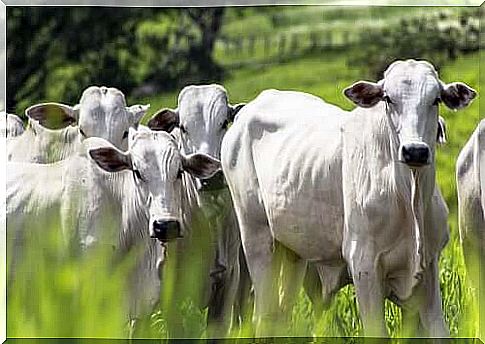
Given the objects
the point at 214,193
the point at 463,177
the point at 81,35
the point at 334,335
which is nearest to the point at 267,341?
the point at 334,335

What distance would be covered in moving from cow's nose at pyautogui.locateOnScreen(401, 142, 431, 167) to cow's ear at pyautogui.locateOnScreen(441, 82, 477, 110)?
18cm

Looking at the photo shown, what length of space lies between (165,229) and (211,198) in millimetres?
286

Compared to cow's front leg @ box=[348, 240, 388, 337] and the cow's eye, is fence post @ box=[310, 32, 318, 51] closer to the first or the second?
the cow's eye

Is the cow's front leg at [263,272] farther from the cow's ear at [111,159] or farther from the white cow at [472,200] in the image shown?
the white cow at [472,200]

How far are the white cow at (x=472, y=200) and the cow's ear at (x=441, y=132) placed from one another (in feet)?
0.33

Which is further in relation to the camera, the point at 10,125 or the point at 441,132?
the point at 10,125

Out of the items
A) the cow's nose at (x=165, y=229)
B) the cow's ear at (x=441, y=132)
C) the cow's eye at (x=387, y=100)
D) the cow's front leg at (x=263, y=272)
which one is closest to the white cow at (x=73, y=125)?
the cow's nose at (x=165, y=229)

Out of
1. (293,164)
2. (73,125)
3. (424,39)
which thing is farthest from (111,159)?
(424,39)

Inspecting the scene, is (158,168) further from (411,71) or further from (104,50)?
Answer: (411,71)

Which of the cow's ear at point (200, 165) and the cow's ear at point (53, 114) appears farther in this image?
the cow's ear at point (53, 114)

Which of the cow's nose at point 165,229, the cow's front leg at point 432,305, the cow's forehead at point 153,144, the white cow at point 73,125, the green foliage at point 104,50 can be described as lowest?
the cow's front leg at point 432,305

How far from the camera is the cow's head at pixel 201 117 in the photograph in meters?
3.45

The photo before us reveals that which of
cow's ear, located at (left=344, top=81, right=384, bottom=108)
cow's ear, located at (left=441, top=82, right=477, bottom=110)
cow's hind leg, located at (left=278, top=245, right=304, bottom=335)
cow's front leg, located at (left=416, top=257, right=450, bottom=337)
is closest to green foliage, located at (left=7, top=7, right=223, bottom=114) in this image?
cow's ear, located at (left=344, top=81, right=384, bottom=108)

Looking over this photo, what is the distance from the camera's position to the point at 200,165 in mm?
3387
